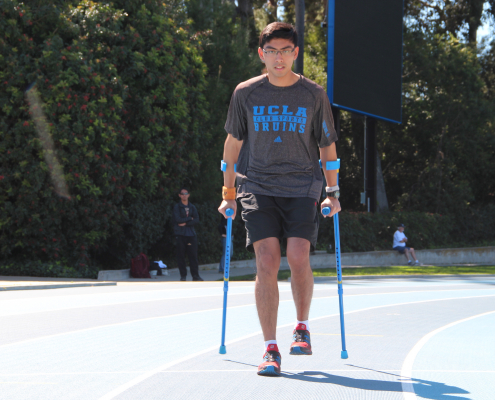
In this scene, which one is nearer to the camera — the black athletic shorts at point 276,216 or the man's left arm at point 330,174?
the black athletic shorts at point 276,216

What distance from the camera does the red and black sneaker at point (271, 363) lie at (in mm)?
4578

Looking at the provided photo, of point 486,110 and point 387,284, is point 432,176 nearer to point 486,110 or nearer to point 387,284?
point 486,110

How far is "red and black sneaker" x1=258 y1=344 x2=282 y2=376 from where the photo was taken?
4.58 metres

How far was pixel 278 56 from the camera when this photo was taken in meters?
4.90

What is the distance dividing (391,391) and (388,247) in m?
23.0

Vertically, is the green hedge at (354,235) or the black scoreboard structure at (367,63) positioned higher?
the black scoreboard structure at (367,63)

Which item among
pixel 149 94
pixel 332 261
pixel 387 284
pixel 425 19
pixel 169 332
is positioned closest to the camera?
pixel 169 332

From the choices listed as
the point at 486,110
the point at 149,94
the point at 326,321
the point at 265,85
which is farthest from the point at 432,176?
the point at 265,85

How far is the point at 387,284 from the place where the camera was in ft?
48.8

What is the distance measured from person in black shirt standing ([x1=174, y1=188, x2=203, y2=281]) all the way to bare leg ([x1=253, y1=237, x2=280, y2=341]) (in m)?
10.7

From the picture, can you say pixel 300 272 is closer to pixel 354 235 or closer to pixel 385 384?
pixel 385 384

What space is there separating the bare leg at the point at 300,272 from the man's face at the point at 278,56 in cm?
122

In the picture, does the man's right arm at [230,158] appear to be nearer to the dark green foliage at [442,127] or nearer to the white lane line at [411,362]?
the white lane line at [411,362]

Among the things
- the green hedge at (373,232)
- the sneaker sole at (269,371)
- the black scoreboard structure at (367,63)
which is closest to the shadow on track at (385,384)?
the sneaker sole at (269,371)
